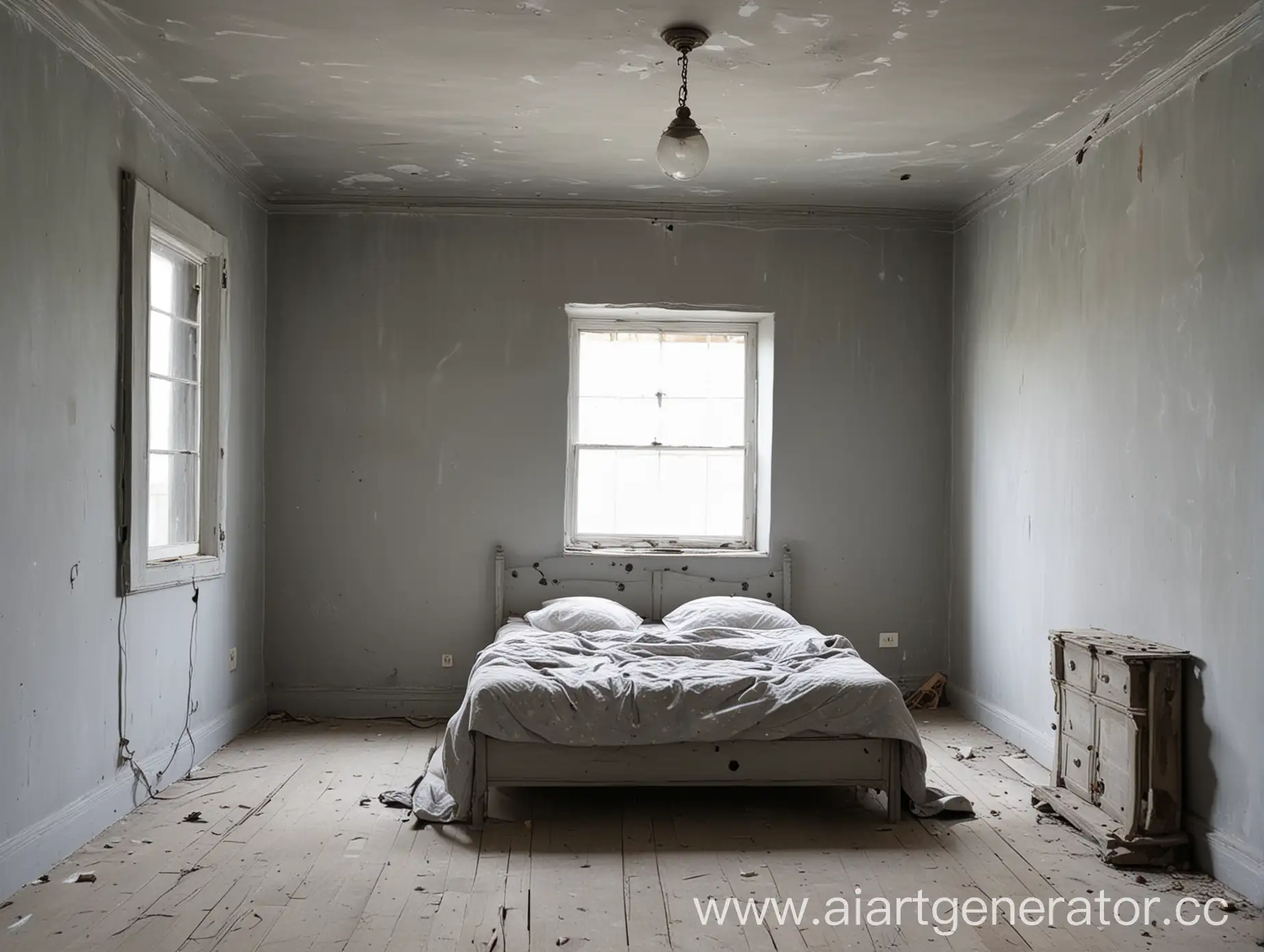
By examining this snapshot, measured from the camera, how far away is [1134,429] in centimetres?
384

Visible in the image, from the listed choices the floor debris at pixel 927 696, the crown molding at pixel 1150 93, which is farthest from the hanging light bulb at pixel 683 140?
the floor debris at pixel 927 696

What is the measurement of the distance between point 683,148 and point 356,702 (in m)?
3.42

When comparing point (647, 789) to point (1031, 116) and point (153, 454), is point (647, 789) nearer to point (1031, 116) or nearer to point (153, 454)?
point (153, 454)

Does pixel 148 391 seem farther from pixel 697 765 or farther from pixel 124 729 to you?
pixel 697 765

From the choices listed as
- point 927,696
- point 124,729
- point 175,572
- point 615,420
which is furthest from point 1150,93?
point 124,729

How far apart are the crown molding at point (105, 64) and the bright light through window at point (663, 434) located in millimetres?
2085

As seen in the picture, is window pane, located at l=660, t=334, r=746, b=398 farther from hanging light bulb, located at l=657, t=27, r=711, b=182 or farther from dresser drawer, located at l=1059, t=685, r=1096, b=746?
dresser drawer, located at l=1059, t=685, r=1096, b=746

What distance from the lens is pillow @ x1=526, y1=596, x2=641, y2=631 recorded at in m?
4.98

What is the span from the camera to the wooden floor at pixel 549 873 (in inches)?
111

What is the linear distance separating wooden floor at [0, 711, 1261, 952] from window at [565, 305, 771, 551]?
1872 mm

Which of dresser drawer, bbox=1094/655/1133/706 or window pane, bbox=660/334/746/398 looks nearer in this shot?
dresser drawer, bbox=1094/655/1133/706

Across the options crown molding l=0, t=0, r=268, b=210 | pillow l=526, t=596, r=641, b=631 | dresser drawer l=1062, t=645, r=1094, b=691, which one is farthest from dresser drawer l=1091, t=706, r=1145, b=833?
crown molding l=0, t=0, r=268, b=210

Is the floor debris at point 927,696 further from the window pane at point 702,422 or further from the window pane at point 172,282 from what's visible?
the window pane at point 172,282

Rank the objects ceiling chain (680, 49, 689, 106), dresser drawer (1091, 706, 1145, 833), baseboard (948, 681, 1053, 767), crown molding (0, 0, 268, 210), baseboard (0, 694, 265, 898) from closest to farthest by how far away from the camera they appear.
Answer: baseboard (0, 694, 265, 898)
crown molding (0, 0, 268, 210)
dresser drawer (1091, 706, 1145, 833)
ceiling chain (680, 49, 689, 106)
baseboard (948, 681, 1053, 767)
